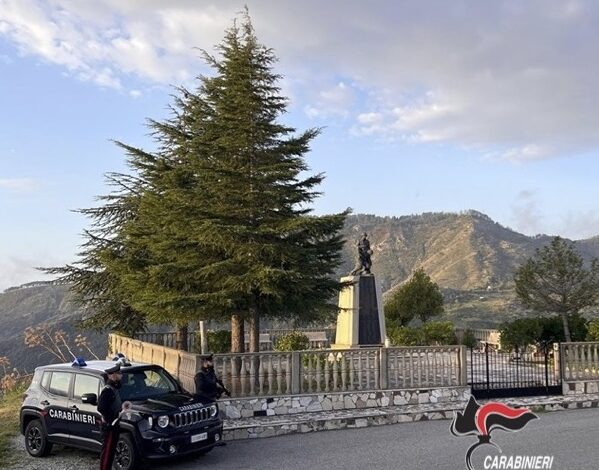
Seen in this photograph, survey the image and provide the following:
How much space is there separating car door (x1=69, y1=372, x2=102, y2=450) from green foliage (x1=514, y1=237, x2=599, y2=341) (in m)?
21.8

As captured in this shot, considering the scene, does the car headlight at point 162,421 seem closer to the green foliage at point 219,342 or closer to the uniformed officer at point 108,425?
the uniformed officer at point 108,425

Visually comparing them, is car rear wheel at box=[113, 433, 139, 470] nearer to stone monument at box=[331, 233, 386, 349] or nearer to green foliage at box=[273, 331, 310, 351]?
green foliage at box=[273, 331, 310, 351]

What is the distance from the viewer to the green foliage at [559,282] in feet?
86.4

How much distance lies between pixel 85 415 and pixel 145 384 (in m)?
1.07

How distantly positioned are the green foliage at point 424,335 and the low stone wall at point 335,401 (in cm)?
937

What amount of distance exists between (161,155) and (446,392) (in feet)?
39.3

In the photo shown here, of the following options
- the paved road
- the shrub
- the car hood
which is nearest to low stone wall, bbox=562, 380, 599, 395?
the paved road

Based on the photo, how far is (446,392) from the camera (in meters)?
14.4

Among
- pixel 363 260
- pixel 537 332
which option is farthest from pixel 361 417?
pixel 537 332

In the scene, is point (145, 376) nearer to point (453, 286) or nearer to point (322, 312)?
point (322, 312)

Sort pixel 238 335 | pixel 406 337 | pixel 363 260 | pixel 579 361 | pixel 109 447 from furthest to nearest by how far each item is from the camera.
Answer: pixel 406 337, pixel 363 260, pixel 238 335, pixel 579 361, pixel 109 447

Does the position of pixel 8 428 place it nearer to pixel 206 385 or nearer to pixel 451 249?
pixel 206 385

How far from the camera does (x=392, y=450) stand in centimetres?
1054

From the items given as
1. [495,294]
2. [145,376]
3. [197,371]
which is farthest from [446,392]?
[495,294]
